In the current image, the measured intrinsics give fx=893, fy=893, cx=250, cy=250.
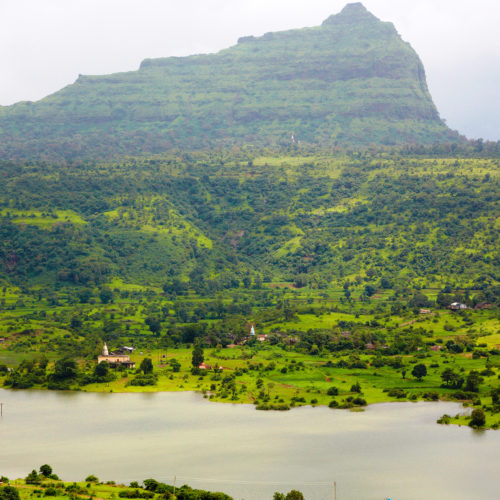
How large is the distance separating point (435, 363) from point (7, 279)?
227 ft

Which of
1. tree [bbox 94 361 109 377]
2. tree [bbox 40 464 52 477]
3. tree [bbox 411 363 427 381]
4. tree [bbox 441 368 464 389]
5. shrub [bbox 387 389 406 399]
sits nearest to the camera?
tree [bbox 40 464 52 477]

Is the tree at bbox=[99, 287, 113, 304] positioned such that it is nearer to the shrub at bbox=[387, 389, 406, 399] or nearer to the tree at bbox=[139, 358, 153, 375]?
the tree at bbox=[139, 358, 153, 375]

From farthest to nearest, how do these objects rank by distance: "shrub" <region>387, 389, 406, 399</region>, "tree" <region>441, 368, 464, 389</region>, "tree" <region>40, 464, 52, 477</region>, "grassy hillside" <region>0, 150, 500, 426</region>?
"grassy hillside" <region>0, 150, 500, 426</region>, "tree" <region>441, 368, 464, 389</region>, "shrub" <region>387, 389, 406, 399</region>, "tree" <region>40, 464, 52, 477</region>

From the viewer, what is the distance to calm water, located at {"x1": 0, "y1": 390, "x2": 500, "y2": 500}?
168 ft

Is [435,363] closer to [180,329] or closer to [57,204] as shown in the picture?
Result: [180,329]

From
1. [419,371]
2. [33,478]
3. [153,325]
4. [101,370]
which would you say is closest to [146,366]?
[101,370]

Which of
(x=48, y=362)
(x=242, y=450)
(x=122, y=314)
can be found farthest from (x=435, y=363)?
(x=122, y=314)

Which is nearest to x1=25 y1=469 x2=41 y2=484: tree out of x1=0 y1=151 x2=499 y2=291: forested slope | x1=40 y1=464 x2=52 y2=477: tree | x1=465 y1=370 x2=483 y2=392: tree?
x1=40 y1=464 x2=52 y2=477: tree

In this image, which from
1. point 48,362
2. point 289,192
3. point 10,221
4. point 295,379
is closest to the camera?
point 295,379

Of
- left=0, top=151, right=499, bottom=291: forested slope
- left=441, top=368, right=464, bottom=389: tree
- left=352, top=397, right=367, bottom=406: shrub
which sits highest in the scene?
left=0, top=151, right=499, bottom=291: forested slope

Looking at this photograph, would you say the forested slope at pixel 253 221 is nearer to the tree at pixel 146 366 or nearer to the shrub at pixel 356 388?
the tree at pixel 146 366

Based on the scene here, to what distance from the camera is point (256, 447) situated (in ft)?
193

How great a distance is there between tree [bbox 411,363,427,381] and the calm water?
20.4 ft

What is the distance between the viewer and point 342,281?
432 feet
